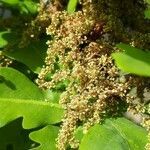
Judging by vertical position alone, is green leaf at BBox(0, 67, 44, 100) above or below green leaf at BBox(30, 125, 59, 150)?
above

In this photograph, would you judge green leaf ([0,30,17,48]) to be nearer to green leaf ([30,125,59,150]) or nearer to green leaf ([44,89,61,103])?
green leaf ([44,89,61,103])

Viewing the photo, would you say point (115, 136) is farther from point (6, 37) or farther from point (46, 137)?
point (6, 37)


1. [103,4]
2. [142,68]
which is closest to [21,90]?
[103,4]

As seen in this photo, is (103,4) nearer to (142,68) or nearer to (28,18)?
(28,18)

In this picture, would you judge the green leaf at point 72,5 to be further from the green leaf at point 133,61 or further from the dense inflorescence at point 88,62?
the green leaf at point 133,61

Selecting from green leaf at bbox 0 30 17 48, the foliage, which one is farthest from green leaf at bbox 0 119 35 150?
green leaf at bbox 0 30 17 48

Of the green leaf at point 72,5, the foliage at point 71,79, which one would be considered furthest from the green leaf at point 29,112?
the green leaf at point 72,5

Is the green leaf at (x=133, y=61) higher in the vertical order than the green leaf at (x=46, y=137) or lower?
higher

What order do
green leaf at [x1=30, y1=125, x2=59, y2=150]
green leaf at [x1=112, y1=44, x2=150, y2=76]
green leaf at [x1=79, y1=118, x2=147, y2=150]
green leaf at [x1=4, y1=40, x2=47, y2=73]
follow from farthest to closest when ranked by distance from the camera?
1. green leaf at [x1=4, y1=40, x2=47, y2=73]
2. green leaf at [x1=30, y1=125, x2=59, y2=150]
3. green leaf at [x1=79, y1=118, x2=147, y2=150]
4. green leaf at [x1=112, y1=44, x2=150, y2=76]
